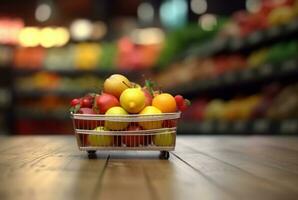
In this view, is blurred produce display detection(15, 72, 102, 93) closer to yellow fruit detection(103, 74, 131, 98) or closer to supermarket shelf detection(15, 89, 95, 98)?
supermarket shelf detection(15, 89, 95, 98)

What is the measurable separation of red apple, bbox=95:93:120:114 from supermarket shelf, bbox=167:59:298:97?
7.19 feet

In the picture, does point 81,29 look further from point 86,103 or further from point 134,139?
point 134,139

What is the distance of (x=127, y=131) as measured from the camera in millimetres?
1604

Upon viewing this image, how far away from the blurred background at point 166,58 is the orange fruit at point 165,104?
0.69 ft

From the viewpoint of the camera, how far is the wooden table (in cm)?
98

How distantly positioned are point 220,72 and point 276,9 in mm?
792

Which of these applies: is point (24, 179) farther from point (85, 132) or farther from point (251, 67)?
point (251, 67)

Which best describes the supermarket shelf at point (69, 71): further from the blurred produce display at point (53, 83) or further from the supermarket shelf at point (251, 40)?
the supermarket shelf at point (251, 40)

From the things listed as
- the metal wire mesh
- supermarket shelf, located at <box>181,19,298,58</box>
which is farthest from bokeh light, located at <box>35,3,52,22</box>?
the metal wire mesh

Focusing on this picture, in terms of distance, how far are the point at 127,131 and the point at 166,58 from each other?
5.27m

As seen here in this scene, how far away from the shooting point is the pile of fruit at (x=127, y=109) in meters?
1.60

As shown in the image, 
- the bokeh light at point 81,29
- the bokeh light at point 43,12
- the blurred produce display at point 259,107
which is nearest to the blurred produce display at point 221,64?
the blurred produce display at point 259,107

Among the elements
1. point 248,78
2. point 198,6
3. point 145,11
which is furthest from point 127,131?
point 145,11

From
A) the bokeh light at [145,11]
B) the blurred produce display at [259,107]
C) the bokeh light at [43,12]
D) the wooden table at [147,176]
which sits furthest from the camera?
the bokeh light at [145,11]
